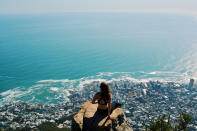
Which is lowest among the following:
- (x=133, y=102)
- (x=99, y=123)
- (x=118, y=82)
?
(x=133, y=102)

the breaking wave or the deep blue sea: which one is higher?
the deep blue sea

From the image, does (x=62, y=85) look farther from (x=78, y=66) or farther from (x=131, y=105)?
(x=131, y=105)

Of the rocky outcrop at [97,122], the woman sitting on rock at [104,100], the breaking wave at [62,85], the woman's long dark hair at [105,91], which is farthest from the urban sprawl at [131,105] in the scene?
the woman's long dark hair at [105,91]

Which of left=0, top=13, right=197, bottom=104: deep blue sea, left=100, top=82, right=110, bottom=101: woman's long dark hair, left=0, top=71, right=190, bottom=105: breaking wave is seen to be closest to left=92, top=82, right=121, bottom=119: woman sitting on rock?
left=100, top=82, right=110, bottom=101: woman's long dark hair

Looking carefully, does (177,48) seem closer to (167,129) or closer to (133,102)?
(133,102)

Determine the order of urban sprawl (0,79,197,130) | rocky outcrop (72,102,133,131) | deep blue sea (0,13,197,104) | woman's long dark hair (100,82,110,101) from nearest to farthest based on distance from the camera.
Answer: rocky outcrop (72,102,133,131) < woman's long dark hair (100,82,110,101) < urban sprawl (0,79,197,130) < deep blue sea (0,13,197,104)

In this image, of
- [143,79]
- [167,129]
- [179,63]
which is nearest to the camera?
[167,129]

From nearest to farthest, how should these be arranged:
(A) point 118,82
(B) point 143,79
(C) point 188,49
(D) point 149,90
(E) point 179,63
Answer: (D) point 149,90 → (A) point 118,82 → (B) point 143,79 → (E) point 179,63 → (C) point 188,49

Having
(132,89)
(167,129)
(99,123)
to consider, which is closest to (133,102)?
(132,89)

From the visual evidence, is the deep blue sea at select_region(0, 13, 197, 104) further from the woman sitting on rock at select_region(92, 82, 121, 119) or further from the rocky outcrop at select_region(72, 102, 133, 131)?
the woman sitting on rock at select_region(92, 82, 121, 119)
